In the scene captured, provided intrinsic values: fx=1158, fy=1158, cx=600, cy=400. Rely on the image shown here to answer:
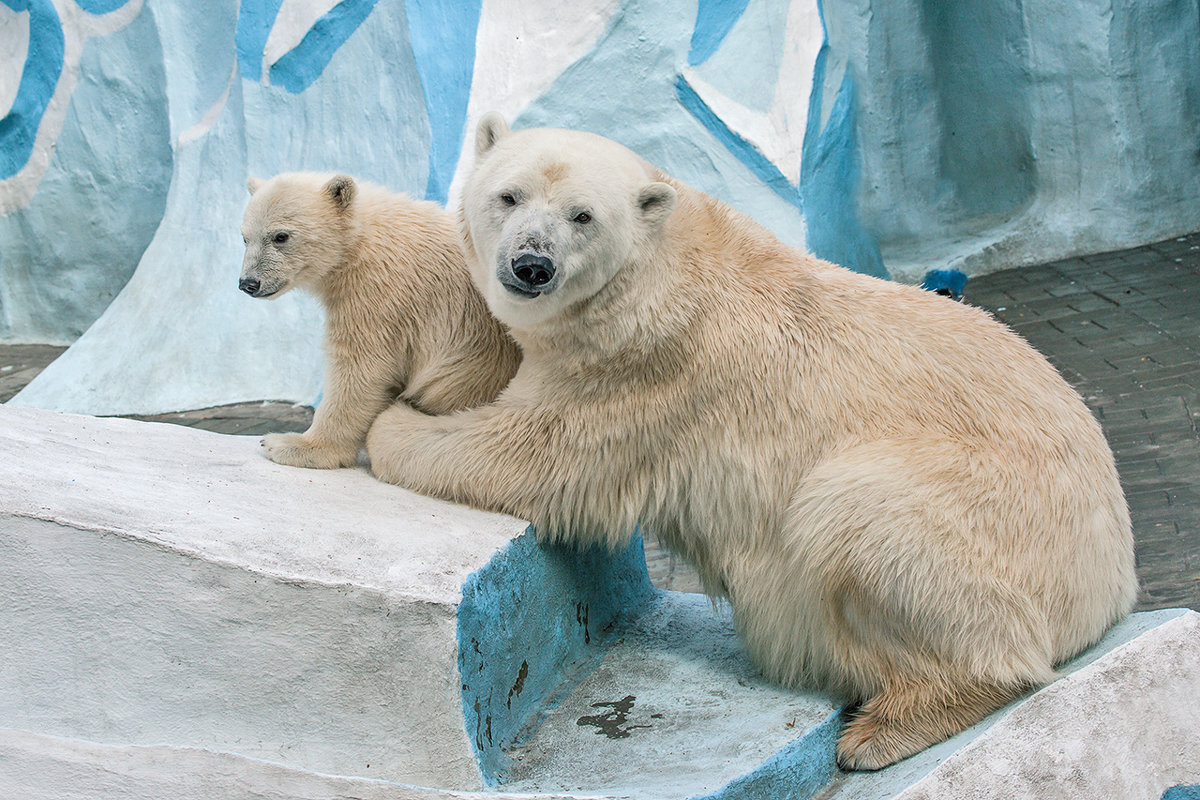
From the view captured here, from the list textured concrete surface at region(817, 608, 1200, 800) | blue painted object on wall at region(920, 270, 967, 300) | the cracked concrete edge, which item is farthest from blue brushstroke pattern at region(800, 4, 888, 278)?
the cracked concrete edge

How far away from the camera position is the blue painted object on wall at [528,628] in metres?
2.42

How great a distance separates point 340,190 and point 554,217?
2.88 feet

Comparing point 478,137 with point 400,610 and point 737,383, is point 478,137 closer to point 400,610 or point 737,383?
point 737,383

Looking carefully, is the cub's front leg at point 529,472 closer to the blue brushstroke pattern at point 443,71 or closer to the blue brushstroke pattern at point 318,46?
the blue brushstroke pattern at point 443,71

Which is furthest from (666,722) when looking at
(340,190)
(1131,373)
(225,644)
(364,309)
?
(1131,373)

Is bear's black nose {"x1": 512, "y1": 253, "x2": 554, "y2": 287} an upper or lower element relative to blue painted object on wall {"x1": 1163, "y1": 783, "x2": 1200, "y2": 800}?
upper

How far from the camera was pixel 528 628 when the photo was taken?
277 centimetres

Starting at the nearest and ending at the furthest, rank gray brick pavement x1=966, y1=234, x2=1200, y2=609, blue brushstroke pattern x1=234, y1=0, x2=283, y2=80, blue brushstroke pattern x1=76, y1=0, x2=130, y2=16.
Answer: gray brick pavement x1=966, y1=234, x2=1200, y2=609 → blue brushstroke pattern x1=234, y1=0, x2=283, y2=80 → blue brushstroke pattern x1=76, y1=0, x2=130, y2=16

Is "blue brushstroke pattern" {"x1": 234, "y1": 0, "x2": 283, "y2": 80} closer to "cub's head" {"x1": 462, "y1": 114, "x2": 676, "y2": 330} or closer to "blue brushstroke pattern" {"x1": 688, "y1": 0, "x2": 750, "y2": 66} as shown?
"blue brushstroke pattern" {"x1": 688, "y1": 0, "x2": 750, "y2": 66}

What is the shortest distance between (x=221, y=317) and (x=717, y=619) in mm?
4786

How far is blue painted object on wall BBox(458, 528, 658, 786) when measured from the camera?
7.95ft

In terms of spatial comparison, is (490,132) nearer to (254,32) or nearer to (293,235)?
(293,235)

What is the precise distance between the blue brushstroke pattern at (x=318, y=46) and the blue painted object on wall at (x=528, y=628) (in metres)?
4.79

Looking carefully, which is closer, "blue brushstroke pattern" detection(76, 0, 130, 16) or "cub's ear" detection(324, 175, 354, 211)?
"cub's ear" detection(324, 175, 354, 211)
